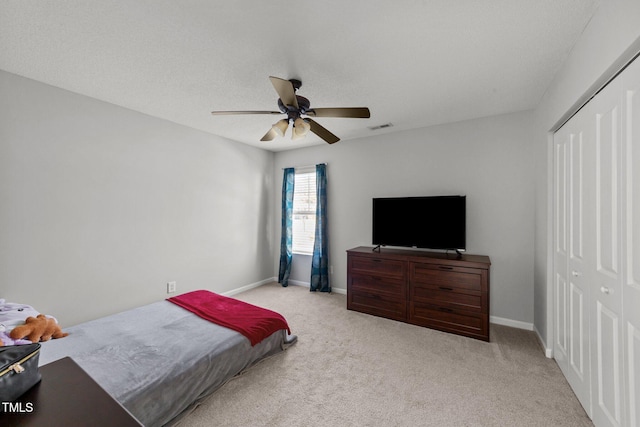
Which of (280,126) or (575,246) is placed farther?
(280,126)

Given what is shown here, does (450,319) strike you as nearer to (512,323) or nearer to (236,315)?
(512,323)

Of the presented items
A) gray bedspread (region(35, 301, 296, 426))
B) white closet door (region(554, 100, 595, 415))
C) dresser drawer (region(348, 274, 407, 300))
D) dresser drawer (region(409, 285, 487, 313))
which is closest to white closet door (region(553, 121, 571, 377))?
white closet door (region(554, 100, 595, 415))

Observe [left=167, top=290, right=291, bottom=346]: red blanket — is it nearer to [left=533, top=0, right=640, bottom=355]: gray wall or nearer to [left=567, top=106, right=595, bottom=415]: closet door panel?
[left=567, top=106, right=595, bottom=415]: closet door panel

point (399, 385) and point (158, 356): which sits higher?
point (158, 356)

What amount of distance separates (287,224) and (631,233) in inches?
162

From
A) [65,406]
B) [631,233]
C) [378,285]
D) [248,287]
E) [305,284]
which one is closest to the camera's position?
[65,406]

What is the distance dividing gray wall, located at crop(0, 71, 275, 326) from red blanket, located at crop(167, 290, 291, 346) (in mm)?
758

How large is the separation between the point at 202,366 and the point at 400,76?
2.80 metres

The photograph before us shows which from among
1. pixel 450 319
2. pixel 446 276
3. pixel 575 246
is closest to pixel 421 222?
pixel 446 276

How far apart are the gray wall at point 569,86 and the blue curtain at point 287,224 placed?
349 cm

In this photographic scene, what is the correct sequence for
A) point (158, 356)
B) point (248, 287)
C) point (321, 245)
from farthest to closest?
point (248, 287)
point (321, 245)
point (158, 356)

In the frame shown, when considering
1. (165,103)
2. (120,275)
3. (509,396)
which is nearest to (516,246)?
(509,396)

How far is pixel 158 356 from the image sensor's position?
184 cm

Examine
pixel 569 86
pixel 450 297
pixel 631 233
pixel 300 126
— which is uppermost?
pixel 569 86
